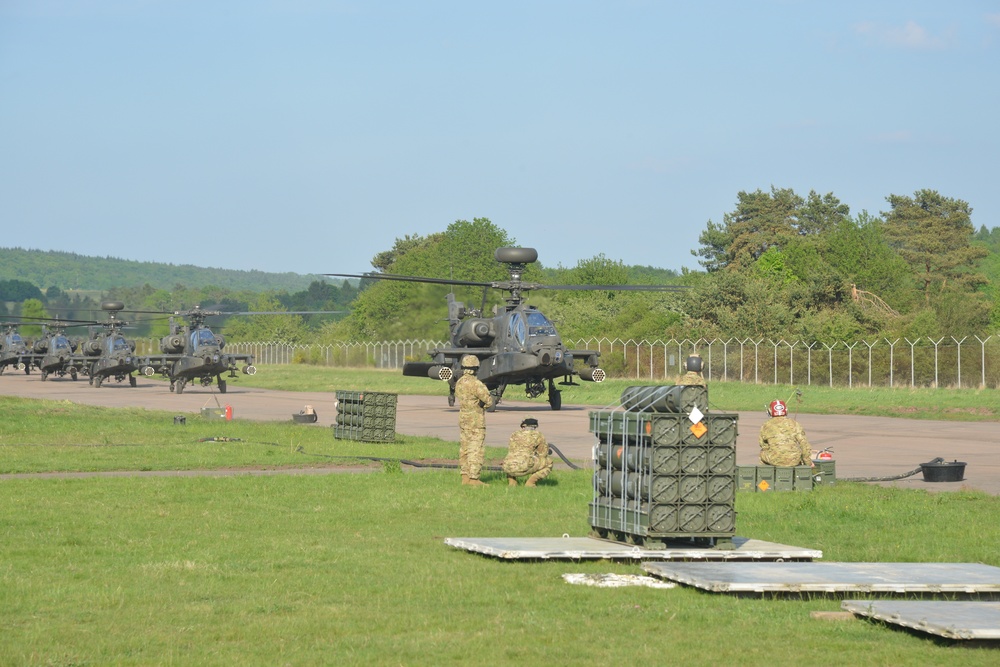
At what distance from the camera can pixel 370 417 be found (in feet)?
90.7

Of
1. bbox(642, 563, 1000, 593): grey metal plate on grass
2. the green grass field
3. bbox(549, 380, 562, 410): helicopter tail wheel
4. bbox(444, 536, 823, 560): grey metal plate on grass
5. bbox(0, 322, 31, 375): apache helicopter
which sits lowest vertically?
the green grass field

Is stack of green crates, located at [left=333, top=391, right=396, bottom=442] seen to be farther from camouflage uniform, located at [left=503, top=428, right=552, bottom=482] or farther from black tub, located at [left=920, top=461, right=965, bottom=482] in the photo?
black tub, located at [left=920, top=461, right=965, bottom=482]

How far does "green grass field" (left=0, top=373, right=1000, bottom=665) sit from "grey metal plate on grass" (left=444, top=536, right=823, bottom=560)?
13 cm

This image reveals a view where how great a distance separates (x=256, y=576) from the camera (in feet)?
37.1

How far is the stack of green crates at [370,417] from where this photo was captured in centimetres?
2764

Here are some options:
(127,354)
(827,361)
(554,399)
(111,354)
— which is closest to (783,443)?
(554,399)

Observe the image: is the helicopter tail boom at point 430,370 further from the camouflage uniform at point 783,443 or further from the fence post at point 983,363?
the fence post at point 983,363

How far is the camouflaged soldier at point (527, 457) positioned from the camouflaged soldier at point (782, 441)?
3294 mm

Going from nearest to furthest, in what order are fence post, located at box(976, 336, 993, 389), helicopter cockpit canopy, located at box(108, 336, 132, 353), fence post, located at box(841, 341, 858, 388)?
fence post, located at box(976, 336, 993, 389), fence post, located at box(841, 341, 858, 388), helicopter cockpit canopy, located at box(108, 336, 132, 353)

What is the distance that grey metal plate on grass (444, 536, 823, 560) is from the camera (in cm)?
1212

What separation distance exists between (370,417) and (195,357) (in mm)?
28787

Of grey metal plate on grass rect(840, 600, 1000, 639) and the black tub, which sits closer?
grey metal plate on grass rect(840, 600, 1000, 639)

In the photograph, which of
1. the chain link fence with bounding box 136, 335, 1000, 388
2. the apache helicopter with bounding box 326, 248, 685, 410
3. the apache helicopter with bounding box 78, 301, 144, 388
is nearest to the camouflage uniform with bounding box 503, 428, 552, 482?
the apache helicopter with bounding box 326, 248, 685, 410

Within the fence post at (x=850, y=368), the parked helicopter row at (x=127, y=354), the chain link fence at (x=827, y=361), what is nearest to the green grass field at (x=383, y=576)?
the chain link fence at (x=827, y=361)
